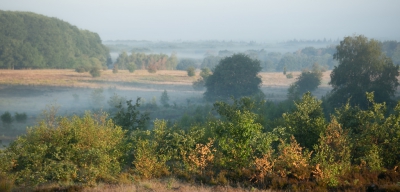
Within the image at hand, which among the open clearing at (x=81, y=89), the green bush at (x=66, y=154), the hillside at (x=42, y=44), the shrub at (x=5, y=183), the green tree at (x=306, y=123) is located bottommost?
the open clearing at (x=81, y=89)

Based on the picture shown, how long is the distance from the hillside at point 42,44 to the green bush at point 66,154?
6233cm

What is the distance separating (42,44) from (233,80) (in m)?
49.2

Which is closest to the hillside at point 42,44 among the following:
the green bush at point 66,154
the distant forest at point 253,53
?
the distant forest at point 253,53

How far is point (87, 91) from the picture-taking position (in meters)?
61.6

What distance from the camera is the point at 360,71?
4178 cm

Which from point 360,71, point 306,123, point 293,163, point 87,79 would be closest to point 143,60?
point 87,79

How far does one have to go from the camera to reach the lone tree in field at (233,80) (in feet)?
191

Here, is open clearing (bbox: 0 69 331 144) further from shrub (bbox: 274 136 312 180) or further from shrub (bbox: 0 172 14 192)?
shrub (bbox: 274 136 312 180)

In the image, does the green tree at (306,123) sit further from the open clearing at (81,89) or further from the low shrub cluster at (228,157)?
the open clearing at (81,89)

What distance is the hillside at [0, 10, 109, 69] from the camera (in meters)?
72.8

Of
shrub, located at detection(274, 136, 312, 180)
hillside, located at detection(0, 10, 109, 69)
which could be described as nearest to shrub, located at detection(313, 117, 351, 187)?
shrub, located at detection(274, 136, 312, 180)

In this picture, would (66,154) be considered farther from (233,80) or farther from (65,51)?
(65,51)

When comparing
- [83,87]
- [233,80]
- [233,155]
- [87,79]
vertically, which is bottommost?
[83,87]

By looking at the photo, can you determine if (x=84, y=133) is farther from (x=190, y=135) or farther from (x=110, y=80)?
(x=110, y=80)
